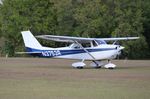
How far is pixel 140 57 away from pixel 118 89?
50733mm

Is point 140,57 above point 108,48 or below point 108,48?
below

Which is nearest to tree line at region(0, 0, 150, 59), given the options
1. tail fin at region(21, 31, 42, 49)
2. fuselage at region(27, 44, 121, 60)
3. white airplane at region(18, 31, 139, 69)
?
tail fin at region(21, 31, 42, 49)

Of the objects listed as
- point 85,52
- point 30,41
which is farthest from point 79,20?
point 85,52

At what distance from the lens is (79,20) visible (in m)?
70.8

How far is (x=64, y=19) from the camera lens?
7238 centimetres

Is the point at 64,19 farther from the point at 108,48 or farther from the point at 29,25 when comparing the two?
the point at 108,48

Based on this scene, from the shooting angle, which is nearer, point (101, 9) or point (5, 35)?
point (101, 9)

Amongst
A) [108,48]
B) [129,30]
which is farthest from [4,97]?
[129,30]

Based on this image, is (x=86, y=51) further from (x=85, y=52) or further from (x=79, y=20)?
(x=79, y=20)

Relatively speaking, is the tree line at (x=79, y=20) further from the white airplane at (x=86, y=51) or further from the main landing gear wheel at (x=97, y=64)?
the white airplane at (x=86, y=51)

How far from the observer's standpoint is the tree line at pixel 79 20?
68500mm

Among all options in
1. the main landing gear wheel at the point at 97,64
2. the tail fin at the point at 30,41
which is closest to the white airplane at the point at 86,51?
the main landing gear wheel at the point at 97,64

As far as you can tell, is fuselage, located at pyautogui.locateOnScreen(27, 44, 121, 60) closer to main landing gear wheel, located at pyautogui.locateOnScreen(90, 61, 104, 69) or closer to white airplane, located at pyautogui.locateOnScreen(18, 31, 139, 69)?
white airplane, located at pyautogui.locateOnScreen(18, 31, 139, 69)

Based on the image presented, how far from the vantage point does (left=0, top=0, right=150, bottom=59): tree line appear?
68.5 m
